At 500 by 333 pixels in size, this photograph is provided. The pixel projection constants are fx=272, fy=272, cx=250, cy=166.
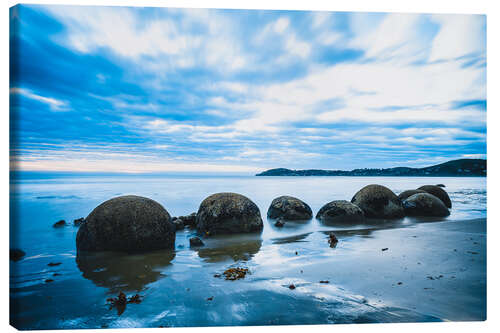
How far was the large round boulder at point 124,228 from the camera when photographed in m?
5.16

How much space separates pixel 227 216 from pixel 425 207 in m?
7.49

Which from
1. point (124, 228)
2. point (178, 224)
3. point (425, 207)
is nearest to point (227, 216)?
point (178, 224)

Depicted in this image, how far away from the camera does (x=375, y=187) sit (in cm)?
980

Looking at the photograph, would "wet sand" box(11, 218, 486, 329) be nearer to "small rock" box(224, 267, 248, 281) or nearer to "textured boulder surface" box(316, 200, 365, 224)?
"small rock" box(224, 267, 248, 281)

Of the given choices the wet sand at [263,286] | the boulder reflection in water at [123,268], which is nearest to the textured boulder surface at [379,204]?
the wet sand at [263,286]

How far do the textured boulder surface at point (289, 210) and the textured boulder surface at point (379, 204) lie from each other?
198cm

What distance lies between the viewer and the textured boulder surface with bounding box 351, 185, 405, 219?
30.7ft

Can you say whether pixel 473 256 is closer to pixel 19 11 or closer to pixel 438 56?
pixel 438 56

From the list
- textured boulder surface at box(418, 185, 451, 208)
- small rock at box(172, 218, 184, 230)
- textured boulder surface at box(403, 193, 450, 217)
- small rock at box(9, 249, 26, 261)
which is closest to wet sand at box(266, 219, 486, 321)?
small rock at box(9, 249, 26, 261)

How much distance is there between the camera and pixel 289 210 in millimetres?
9344

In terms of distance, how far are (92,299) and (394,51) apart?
241 inches

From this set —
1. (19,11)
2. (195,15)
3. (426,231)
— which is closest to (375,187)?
(426,231)

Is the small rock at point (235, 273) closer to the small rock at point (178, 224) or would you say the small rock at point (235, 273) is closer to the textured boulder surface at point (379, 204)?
the small rock at point (178, 224)

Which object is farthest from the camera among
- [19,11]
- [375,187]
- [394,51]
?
[375,187]
